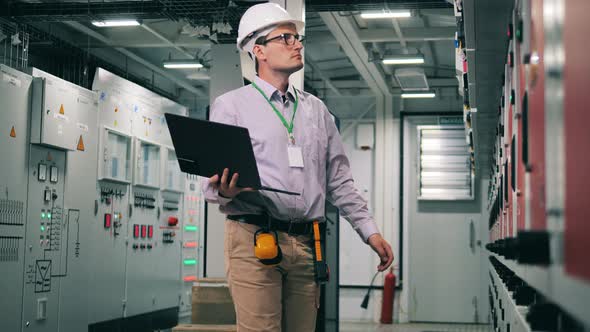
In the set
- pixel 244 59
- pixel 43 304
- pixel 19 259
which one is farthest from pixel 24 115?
pixel 244 59

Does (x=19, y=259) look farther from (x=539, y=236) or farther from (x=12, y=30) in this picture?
(x=539, y=236)

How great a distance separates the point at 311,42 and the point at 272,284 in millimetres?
7870

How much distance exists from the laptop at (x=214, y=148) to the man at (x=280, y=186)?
0.04 metres

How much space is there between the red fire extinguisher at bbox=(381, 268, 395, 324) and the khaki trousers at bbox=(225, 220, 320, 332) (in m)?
10.2

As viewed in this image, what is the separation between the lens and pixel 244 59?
18.5ft

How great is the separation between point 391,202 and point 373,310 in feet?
6.00

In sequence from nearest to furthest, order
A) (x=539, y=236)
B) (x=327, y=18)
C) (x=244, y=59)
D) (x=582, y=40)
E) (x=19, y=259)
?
(x=582, y=40), (x=539, y=236), (x=244, y=59), (x=19, y=259), (x=327, y=18)

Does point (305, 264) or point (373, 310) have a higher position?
point (305, 264)

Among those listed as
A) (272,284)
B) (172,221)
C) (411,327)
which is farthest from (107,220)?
(272,284)

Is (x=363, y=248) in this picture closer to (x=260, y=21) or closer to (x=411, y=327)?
(x=411, y=327)

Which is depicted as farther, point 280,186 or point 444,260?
point 444,260

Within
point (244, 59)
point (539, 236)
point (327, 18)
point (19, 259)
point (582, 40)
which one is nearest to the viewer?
point (582, 40)

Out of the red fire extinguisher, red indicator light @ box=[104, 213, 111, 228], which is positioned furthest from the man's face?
the red fire extinguisher

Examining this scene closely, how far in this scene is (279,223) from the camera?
9.19 ft
